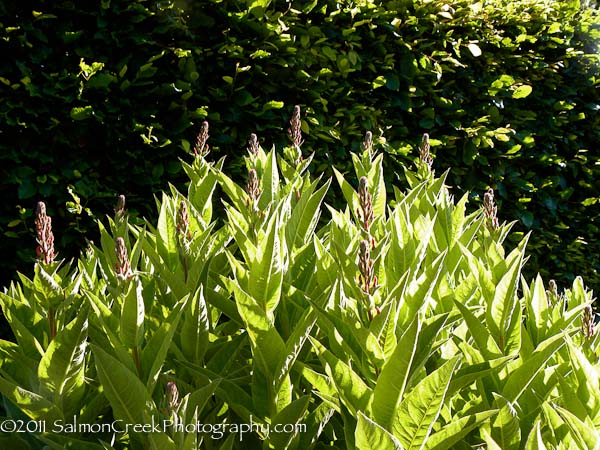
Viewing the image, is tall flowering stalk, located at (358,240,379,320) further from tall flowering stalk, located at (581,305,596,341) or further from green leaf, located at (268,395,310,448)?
tall flowering stalk, located at (581,305,596,341)

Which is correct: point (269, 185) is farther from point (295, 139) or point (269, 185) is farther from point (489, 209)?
point (489, 209)

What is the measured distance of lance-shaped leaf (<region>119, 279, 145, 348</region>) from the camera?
130 cm

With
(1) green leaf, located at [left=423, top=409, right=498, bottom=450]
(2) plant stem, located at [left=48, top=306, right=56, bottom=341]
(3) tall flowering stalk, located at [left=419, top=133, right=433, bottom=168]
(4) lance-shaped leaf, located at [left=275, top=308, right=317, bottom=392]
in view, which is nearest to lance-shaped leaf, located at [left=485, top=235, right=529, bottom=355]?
(1) green leaf, located at [left=423, top=409, right=498, bottom=450]

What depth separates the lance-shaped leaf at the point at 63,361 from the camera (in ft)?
4.27

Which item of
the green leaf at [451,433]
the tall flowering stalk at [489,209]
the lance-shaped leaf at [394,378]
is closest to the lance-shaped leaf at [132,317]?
the lance-shaped leaf at [394,378]

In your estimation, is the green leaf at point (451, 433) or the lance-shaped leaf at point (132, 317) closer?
the green leaf at point (451, 433)

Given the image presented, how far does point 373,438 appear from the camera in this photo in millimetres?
1075

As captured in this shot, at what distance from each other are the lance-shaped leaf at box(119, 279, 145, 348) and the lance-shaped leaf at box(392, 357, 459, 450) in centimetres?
54

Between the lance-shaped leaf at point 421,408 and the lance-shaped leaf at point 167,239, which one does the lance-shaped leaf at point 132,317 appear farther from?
the lance-shaped leaf at point 421,408

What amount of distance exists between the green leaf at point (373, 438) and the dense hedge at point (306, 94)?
306 cm

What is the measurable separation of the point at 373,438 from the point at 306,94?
12.0 ft

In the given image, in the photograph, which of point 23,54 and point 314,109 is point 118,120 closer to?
point 23,54

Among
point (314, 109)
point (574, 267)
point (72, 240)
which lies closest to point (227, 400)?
point (72, 240)

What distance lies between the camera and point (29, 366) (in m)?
1.45
